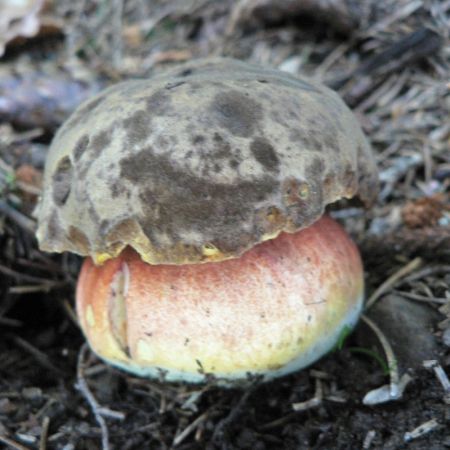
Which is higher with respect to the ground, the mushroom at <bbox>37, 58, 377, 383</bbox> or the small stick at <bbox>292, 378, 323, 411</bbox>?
the mushroom at <bbox>37, 58, 377, 383</bbox>

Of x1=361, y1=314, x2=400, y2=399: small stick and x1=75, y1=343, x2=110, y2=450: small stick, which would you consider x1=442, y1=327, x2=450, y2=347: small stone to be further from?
x1=75, y1=343, x2=110, y2=450: small stick

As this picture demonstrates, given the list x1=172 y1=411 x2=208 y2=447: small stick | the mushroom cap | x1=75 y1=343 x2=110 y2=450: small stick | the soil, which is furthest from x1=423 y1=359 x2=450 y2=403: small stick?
x1=75 y1=343 x2=110 y2=450: small stick

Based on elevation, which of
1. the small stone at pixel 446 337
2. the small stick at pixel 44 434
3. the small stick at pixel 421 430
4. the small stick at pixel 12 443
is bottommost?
the small stick at pixel 44 434

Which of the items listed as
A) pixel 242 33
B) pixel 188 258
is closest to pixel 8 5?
pixel 242 33

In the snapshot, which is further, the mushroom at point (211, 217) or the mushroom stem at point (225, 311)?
the mushroom stem at point (225, 311)

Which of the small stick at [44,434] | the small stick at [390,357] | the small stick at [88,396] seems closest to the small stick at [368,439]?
the small stick at [390,357]

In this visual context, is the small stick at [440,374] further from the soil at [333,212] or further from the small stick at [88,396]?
the small stick at [88,396]

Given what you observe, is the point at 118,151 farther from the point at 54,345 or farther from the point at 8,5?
the point at 8,5
